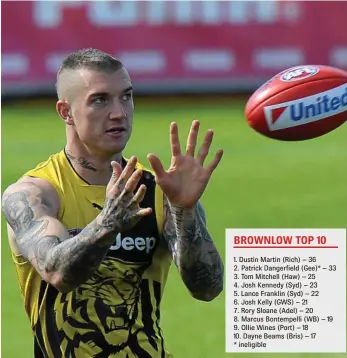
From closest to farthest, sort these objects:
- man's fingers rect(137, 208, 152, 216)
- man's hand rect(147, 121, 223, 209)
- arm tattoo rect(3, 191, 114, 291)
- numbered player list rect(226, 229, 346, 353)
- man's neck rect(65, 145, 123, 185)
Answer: man's fingers rect(137, 208, 152, 216), arm tattoo rect(3, 191, 114, 291), man's hand rect(147, 121, 223, 209), man's neck rect(65, 145, 123, 185), numbered player list rect(226, 229, 346, 353)

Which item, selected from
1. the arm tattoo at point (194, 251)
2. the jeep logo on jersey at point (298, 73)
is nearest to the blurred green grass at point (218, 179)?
the jeep logo on jersey at point (298, 73)

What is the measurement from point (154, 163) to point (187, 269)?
0.48 meters

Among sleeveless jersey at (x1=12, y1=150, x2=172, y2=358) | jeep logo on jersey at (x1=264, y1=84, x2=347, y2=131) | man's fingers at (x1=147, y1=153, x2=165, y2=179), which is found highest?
jeep logo on jersey at (x1=264, y1=84, x2=347, y2=131)

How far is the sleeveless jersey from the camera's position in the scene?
12.0ft

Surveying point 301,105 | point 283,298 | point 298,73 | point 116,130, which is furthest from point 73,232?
point 283,298

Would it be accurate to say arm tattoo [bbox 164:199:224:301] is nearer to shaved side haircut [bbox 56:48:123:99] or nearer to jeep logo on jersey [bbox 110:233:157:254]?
jeep logo on jersey [bbox 110:233:157:254]

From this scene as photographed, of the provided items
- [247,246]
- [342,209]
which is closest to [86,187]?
[247,246]

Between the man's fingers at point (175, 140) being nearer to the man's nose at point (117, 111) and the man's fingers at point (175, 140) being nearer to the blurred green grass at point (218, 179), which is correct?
the man's nose at point (117, 111)

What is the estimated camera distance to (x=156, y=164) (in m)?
3.35

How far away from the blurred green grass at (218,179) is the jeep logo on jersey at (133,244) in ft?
9.08

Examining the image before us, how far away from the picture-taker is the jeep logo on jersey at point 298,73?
4844 mm

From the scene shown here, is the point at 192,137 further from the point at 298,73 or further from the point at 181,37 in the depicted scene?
the point at 181,37

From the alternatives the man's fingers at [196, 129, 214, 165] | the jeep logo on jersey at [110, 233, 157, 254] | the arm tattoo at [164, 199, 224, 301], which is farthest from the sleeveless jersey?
the man's fingers at [196, 129, 214, 165]

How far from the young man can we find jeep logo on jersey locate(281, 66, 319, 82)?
1.27m
